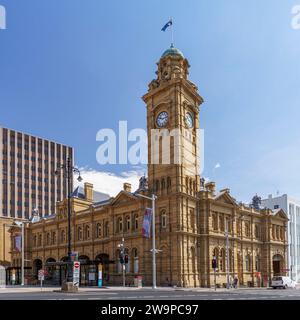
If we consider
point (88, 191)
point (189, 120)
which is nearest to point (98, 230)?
point (88, 191)

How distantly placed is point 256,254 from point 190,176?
22.4 metres

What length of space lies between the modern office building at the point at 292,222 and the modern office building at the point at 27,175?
258 feet

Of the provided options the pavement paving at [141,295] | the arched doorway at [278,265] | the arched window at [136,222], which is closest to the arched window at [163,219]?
the arched window at [136,222]

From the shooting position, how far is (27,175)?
154 m

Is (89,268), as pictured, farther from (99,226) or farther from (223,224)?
(223,224)

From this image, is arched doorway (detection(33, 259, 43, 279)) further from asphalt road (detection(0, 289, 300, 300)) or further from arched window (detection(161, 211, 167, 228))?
asphalt road (detection(0, 289, 300, 300))

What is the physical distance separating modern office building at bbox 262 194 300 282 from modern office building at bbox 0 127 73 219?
3100 inches

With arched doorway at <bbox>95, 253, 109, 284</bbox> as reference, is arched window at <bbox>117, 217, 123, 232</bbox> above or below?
above

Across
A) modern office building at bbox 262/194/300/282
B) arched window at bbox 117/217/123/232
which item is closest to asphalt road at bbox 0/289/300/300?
arched window at bbox 117/217/123/232

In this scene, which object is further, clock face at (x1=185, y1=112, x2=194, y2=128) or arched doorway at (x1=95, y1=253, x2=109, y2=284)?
arched doorway at (x1=95, y1=253, x2=109, y2=284)

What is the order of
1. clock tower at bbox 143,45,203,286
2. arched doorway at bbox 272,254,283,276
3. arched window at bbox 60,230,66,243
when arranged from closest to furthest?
clock tower at bbox 143,45,203,286, arched window at bbox 60,230,66,243, arched doorway at bbox 272,254,283,276

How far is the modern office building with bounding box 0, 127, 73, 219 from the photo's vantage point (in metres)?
147

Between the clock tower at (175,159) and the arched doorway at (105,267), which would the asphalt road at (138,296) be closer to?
the clock tower at (175,159)
